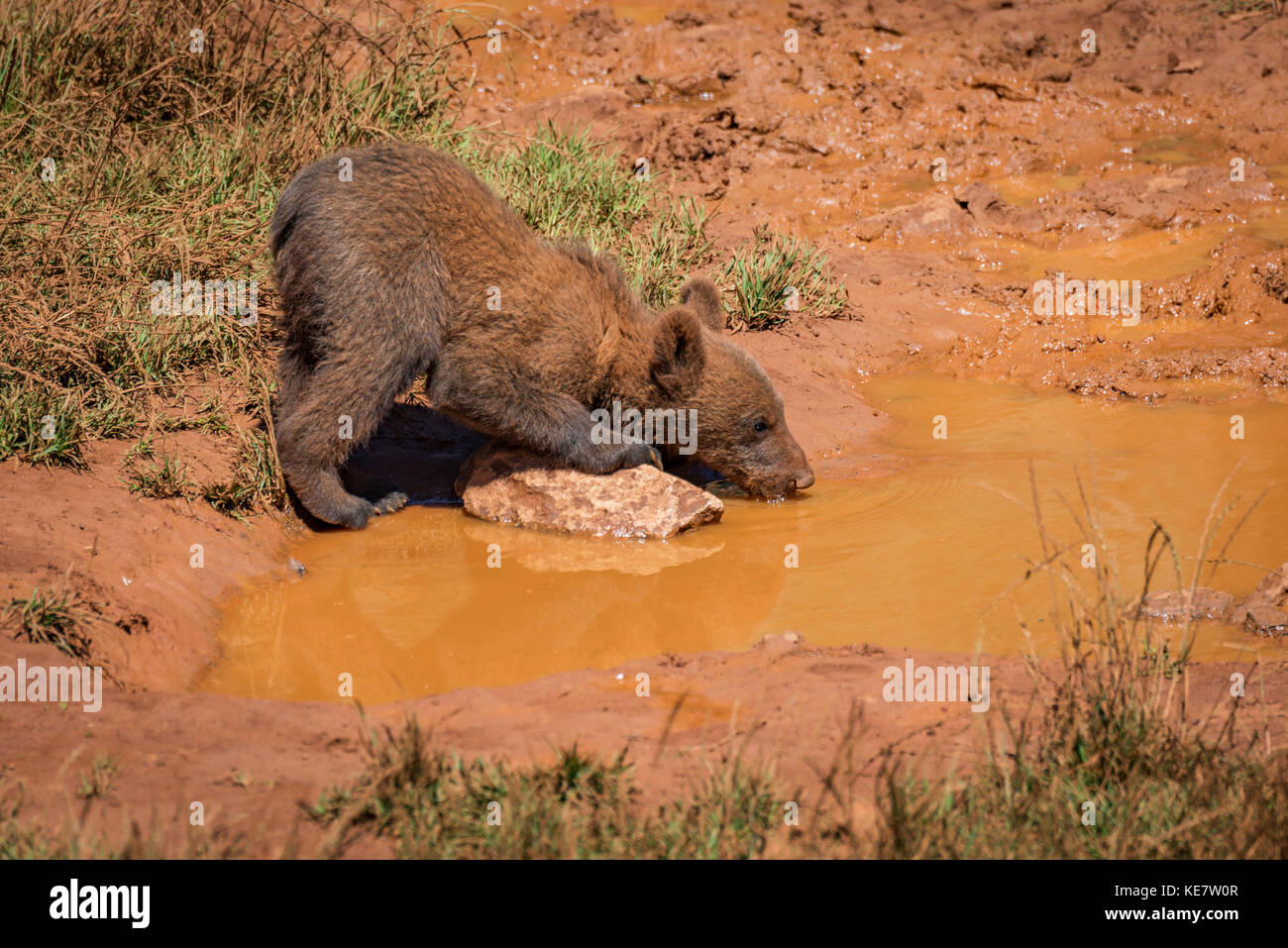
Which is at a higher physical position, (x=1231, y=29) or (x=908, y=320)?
(x=1231, y=29)

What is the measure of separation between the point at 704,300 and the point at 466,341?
5.53 ft

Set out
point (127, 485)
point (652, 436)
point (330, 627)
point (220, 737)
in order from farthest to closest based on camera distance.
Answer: point (652, 436) → point (127, 485) → point (330, 627) → point (220, 737)

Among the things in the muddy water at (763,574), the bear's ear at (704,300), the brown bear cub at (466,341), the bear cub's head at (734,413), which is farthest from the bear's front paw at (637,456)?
the bear's ear at (704,300)

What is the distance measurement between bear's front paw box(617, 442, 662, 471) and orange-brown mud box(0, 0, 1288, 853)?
20.0 inches

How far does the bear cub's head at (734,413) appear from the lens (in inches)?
267

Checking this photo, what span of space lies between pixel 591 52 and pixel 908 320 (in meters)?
6.32

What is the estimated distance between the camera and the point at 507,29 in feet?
45.2

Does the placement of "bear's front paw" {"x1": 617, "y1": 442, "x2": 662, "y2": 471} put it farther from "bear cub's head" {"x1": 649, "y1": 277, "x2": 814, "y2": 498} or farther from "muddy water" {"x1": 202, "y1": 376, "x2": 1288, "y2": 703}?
"muddy water" {"x1": 202, "y1": 376, "x2": 1288, "y2": 703}

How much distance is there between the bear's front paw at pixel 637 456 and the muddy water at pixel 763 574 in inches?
18.2

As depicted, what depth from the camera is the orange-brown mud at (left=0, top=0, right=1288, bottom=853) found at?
4.26 m

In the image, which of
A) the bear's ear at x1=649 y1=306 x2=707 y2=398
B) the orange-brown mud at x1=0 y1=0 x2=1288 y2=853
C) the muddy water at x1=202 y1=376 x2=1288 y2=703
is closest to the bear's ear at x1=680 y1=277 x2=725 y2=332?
the bear's ear at x1=649 y1=306 x2=707 y2=398

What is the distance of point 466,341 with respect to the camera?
6.44 meters
